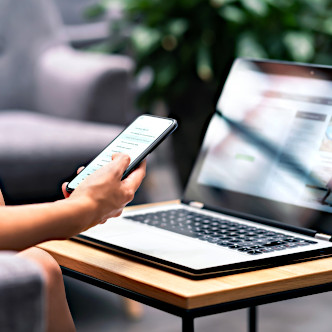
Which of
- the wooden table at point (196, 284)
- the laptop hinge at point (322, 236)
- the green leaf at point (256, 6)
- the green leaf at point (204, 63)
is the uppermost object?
the green leaf at point (256, 6)

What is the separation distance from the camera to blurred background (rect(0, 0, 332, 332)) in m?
1.96

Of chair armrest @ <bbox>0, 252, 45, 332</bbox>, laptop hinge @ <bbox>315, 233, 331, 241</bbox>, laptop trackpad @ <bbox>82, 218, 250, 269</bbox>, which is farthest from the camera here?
laptop hinge @ <bbox>315, 233, 331, 241</bbox>

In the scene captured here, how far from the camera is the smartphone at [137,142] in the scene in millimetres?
943

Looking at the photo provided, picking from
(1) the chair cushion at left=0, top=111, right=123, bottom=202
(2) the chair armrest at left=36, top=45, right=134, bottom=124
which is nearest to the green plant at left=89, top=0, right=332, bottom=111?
(2) the chair armrest at left=36, top=45, right=134, bottom=124

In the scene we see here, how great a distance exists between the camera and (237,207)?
1.15 m

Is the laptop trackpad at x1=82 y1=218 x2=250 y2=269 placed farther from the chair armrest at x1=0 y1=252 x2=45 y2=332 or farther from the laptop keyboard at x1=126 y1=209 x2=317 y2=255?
the chair armrest at x1=0 y1=252 x2=45 y2=332

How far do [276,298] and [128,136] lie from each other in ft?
1.03

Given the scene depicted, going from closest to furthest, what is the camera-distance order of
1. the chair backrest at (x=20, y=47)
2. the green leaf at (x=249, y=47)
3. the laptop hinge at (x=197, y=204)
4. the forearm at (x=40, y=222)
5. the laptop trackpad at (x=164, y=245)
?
the forearm at (x=40, y=222)
the laptop trackpad at (x=164, y=245)
the laptop hinge at (x=197, y=204)
the chair backrest at (x=20, y=47)
the green leaf at (x=249, y=47)

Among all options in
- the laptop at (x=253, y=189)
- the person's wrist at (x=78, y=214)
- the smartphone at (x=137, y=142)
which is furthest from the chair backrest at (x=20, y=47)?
the person's wrist at (x=78, y=214)

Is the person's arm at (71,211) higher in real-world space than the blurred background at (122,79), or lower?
higher

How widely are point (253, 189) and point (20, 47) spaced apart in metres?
1.59

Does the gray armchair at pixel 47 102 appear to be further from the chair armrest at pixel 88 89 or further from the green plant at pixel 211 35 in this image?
the green plant at pixel 211 35

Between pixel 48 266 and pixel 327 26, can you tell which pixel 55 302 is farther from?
pixel 327 26

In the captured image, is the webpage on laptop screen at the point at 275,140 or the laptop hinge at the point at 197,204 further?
the laptop hinge at the point at 197,204
